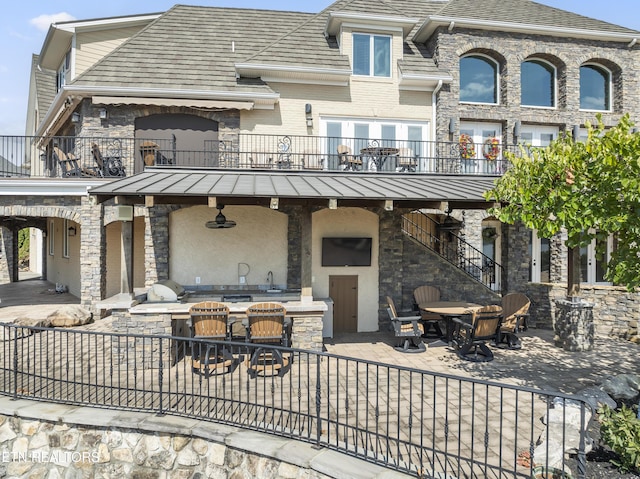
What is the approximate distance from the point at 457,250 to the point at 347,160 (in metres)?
5.28

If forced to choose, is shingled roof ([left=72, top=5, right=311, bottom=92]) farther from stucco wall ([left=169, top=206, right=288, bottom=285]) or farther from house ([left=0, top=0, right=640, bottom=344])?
stucco wall ([left=169, top=206, right=288, bottom=285])

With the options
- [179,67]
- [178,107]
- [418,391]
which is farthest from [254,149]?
[418,391]

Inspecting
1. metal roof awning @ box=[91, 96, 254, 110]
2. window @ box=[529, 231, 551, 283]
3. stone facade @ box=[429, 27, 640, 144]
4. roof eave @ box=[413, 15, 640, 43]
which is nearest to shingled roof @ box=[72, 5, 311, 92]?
metal roof awning @ box=[91, 96, 254, 110]

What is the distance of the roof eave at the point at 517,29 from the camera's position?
599 inches

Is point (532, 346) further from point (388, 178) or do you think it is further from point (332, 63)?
point (332, 63)

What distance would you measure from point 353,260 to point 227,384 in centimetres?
576

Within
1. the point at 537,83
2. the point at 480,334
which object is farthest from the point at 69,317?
the point at 537,83

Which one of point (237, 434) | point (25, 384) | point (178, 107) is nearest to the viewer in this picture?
point (237, 434)

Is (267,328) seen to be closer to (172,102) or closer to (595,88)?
(172,102)

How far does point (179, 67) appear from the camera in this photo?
1465 centimetres

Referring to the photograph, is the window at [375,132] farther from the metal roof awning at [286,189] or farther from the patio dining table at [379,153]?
the metal roof awning at [286,189]

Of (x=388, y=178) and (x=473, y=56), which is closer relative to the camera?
(x=388, y=178)

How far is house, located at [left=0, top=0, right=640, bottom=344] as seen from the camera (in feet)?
39.1

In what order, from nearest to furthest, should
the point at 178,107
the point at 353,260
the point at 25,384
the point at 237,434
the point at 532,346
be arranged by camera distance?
the point at 237,434
the point at 25,384
the point at 532,346
the point at 353,260
the point at 178,107
